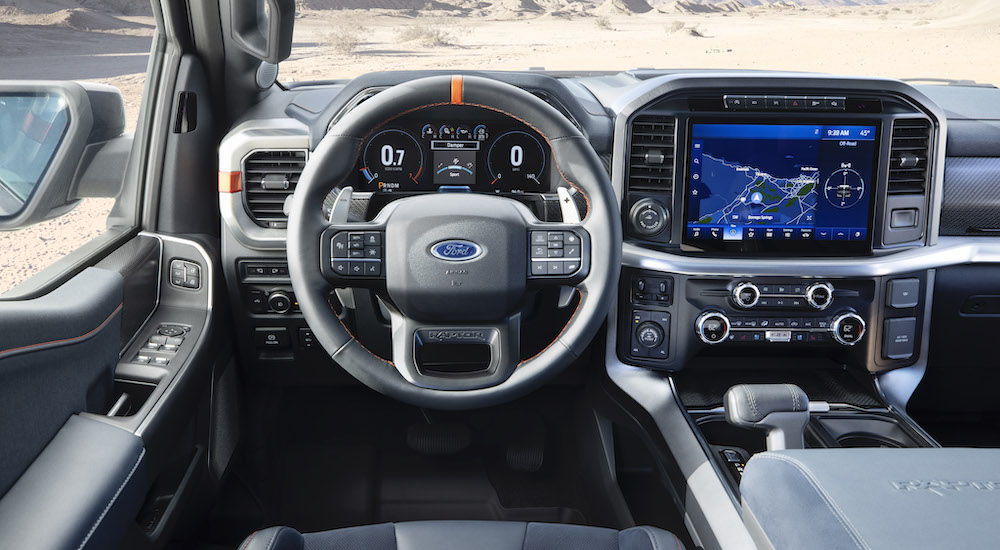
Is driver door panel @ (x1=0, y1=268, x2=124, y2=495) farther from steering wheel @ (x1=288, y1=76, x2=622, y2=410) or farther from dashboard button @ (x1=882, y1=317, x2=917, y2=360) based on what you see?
dashboard button @ (x1=882, y1=317, x2=917, y2=360)

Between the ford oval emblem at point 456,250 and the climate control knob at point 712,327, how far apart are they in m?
0.91

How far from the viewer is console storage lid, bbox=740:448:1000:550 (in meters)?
1.20

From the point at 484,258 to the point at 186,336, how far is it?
102 cm

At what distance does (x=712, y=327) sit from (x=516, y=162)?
0.76 m

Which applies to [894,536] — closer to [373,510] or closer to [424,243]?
[424,243]

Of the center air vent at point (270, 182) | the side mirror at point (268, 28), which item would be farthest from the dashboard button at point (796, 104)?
the side mirror at point (268, 28)

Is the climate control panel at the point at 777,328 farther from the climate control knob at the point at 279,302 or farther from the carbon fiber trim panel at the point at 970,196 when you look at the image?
the climate control knob at the point at 279,302

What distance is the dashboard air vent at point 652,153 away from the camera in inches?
86.0

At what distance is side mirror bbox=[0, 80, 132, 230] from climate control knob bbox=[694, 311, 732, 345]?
5.91 feet

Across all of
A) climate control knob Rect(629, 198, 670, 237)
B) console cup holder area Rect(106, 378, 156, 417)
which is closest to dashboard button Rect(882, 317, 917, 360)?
climate control knob Rect(629, 198, 670, 237)

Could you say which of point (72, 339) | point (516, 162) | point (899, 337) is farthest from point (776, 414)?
point (72, 339)

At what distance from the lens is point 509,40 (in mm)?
A: 21578

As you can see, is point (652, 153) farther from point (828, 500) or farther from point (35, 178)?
point (35, 178)

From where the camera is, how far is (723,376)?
2.47 metres
